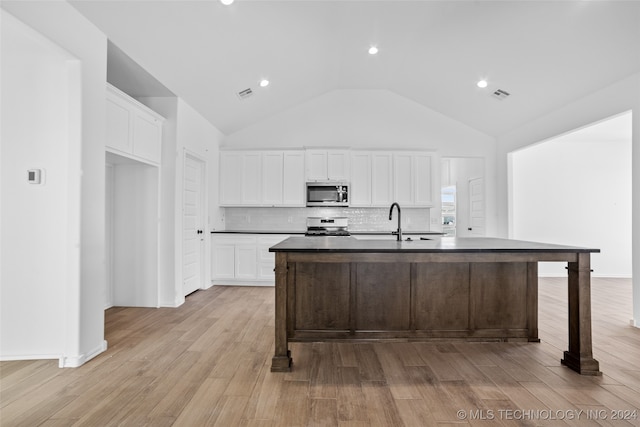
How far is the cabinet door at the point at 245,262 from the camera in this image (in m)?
5.79

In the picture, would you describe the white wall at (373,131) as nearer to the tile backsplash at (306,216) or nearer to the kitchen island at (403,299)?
the tile backsplash at (306,216)

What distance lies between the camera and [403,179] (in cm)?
617

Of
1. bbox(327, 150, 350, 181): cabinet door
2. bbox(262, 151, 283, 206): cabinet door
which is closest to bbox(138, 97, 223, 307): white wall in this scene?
bbox(262, 151, 283, 206): cabinet door

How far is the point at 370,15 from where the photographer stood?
4066 millimetres

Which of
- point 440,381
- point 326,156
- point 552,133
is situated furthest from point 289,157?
point 440,381

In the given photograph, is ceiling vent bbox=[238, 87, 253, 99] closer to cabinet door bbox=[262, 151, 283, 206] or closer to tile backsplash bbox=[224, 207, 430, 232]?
cabinet door bbox=[262, 151, 283, 206]

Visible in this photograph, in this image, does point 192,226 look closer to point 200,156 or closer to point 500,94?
point 200,156

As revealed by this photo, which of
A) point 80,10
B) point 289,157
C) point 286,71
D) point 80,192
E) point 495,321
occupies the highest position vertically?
point 286,71

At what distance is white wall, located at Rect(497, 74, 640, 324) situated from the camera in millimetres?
3654

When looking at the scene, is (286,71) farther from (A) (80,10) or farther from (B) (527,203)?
(B) (527,203)

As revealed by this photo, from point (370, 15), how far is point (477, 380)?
394 centimetres

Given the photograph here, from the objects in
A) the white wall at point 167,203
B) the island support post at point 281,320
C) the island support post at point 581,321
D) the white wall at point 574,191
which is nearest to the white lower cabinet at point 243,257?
the white wall at point 167,203

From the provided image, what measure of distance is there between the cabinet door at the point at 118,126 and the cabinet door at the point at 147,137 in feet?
0.44

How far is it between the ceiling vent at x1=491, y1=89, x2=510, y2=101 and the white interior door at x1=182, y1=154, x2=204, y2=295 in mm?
4625
